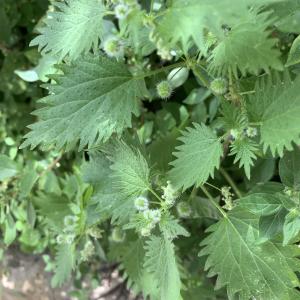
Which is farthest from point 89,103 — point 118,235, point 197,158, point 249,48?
point 118,235

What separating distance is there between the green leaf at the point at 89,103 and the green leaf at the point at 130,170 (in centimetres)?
12

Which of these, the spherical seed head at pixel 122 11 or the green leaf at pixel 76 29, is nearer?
the spherical seed head at pixel 122 11

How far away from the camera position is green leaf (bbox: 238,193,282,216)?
989mm

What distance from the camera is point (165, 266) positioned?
1.06 m

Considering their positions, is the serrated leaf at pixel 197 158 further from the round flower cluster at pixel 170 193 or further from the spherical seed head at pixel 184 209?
the spherical seed head at pixel 184 209

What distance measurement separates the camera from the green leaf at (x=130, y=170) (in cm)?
109

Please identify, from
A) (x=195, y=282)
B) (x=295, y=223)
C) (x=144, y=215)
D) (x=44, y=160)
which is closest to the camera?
(x=295, y=223)

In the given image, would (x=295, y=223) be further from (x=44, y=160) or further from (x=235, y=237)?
(x=44, y=160)

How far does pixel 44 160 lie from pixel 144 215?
0.78 metres

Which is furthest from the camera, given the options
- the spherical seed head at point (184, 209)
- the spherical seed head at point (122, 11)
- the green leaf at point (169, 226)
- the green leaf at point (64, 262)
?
the green leaf at point (64, 262)

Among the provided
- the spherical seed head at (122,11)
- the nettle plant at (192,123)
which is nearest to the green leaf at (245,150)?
the nettle plant at (192,123)

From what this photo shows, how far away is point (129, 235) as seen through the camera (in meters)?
1.42

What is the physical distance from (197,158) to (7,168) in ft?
2.63

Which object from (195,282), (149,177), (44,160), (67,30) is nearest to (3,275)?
(44,160)
